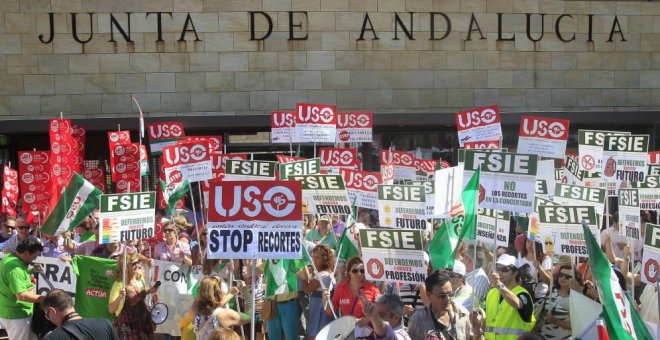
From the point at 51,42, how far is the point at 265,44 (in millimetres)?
4732

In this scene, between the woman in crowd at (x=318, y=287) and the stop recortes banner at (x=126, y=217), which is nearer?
the woman in crowd at (x=318, y=287)

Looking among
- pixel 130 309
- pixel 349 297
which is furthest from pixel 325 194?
pixel 130 309

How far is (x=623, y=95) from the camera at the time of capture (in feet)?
79.6

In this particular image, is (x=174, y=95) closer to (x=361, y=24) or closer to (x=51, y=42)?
(x=51, y=42)

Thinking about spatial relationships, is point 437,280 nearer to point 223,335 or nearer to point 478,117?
point 223,335

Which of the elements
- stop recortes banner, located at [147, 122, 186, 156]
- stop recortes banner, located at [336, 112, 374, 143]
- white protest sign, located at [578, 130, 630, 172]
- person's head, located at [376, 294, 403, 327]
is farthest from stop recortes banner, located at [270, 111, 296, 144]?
person's head, located at [376, 294, 403, 327]

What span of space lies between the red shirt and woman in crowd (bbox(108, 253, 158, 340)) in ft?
6.70

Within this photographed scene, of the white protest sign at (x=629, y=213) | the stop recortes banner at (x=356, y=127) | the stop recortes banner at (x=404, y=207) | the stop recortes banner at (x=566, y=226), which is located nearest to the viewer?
the stop recortes banner at (x=566, y=226)

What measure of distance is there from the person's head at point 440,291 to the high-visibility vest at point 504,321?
1.21 metres

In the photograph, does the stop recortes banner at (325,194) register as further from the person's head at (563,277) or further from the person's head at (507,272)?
the person's head at (507,272)

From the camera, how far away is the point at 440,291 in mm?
8055

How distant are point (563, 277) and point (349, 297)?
84.5 inches

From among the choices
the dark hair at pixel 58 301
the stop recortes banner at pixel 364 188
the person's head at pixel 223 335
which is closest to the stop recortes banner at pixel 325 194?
the stop recortes banner at pixel 364 188

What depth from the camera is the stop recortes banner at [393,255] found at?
959 centimetres
